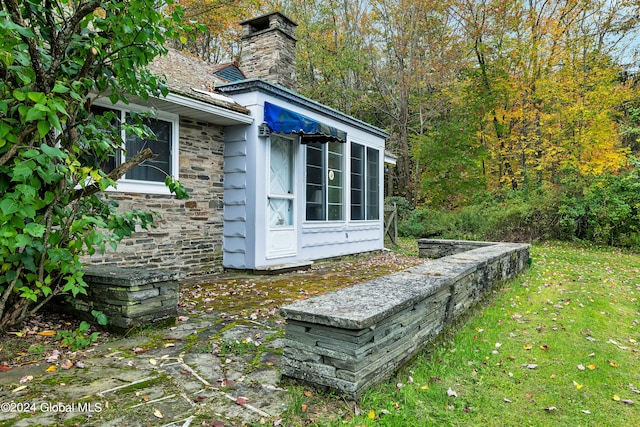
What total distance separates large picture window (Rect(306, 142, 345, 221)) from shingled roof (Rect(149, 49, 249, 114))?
2.13 meters

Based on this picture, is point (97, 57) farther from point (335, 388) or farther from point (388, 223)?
point (388, 223)

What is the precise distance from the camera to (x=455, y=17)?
16.8 metres

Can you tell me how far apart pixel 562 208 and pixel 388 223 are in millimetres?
5293

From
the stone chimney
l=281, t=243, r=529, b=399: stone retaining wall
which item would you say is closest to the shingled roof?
the stone chimney

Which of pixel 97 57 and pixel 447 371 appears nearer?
pixel 447 371

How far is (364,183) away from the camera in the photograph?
10281mm

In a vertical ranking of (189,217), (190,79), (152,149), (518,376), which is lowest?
(518,376)

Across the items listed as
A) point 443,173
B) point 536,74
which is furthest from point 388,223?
point 536,74

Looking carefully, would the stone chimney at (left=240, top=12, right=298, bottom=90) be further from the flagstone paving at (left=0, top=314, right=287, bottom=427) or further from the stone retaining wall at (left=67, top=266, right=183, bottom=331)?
the flagstone paving at (left=0, top=314, right=287, bottom=427)

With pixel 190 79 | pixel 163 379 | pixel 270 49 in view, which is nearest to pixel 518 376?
pixel 163 379

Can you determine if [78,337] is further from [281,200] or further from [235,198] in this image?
[281,200]

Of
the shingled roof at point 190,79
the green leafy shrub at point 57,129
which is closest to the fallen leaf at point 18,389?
the green leafy shrub at point 57,129

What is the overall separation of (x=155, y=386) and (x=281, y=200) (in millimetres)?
5226

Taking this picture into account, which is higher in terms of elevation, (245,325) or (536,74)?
(536,74)
